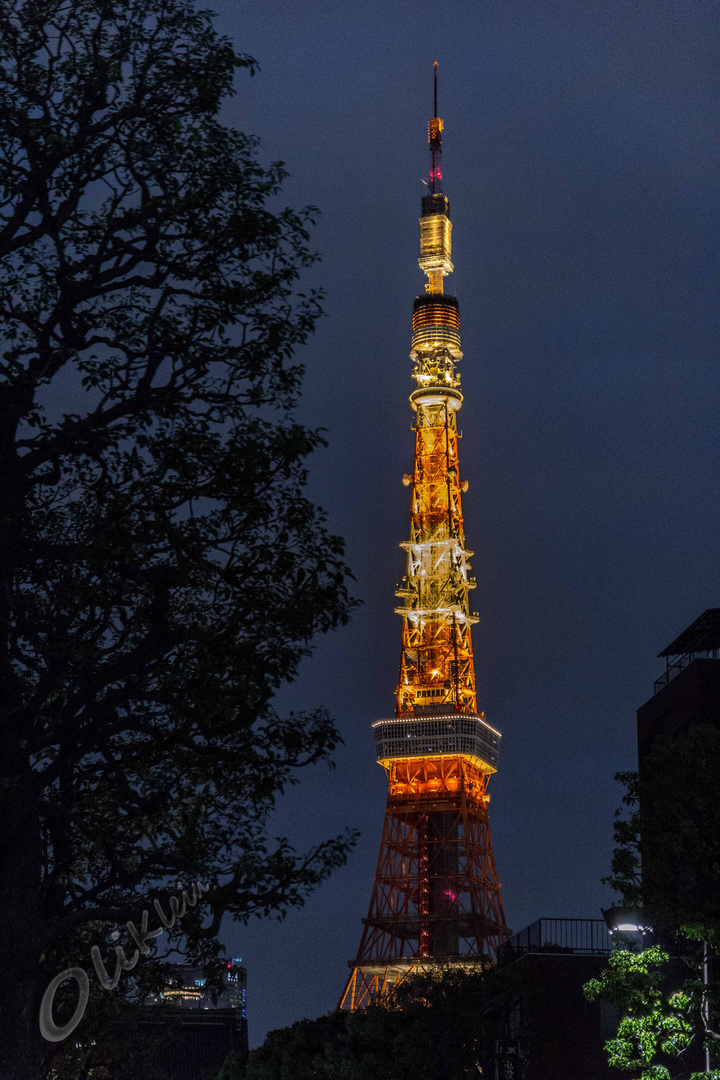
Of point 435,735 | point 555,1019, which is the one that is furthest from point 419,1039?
point 435,735

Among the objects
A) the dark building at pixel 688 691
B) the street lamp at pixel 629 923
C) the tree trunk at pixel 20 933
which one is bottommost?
the tree trunk at pixel 20 933

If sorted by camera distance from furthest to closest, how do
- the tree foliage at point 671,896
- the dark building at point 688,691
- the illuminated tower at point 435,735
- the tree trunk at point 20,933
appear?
the illuminated tower at point 435,735
the dark building at point 688,691
the tree foliage at point 671,896
the tree trunk at point 20,933

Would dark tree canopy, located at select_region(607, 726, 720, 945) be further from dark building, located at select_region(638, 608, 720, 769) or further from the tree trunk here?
the tree trunk

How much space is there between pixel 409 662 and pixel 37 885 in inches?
3673

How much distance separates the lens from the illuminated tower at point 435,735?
9081 cm

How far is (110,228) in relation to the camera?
16.5 meters

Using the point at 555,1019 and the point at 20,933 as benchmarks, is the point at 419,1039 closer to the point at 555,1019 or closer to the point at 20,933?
the point at 555,1019

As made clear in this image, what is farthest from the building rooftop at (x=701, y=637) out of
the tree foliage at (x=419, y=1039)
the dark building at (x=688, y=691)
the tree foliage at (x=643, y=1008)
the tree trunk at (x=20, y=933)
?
the tree trunk at (x=20, y=933)

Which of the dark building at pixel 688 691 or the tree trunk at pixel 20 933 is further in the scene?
the dark building at pixel 688 691

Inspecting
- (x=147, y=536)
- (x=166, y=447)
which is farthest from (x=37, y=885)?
(x=166, y=447)

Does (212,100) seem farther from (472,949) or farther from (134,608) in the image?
(472,949)

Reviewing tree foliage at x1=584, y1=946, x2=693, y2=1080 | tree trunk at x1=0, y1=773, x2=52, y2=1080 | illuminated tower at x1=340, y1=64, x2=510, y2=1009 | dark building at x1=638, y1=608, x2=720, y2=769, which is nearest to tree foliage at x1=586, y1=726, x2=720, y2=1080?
tree foliage at x1=584, y1=946, x2=693, y2=1080

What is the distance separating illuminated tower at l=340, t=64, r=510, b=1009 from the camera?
90812mm

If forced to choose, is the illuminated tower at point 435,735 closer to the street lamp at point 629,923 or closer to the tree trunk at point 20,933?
the street lamp at point 629,923
